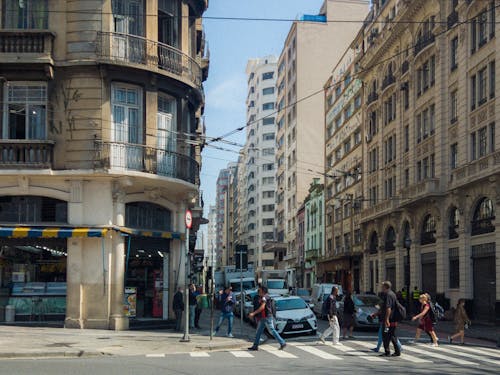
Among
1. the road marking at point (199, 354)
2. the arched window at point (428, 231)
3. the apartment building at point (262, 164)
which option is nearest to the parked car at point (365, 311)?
the road marking at point (199, 354)

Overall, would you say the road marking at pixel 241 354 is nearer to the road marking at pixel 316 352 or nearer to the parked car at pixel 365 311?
the road marking at pixel 316 352

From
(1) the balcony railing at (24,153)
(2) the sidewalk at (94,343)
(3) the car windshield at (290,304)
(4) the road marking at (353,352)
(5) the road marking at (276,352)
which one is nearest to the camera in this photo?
(4) the road marking at (353,352)

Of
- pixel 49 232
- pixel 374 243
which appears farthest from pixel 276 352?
pixel 374 243

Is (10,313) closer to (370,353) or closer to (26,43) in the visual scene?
(26,43)

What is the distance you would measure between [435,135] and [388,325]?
27.8 meters

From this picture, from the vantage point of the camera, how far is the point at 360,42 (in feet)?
211

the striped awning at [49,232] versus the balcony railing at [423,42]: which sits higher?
the balcony railing at [423,42]

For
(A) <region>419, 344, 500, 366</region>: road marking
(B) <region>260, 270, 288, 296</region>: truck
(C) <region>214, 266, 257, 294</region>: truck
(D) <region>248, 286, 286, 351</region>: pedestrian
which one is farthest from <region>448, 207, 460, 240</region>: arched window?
(D) <region>248, 286, 286, 351</region>: pedestrian

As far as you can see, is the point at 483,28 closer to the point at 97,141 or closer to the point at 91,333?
the point at 97,141

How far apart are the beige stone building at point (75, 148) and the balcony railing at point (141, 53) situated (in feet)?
0.13

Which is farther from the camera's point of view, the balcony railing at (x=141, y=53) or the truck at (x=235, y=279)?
the truck at (x=235, y=279)

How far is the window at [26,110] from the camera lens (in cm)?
2498

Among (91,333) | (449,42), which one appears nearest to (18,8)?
(91,333)

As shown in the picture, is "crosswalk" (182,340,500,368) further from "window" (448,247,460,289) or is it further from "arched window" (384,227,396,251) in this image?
"arched window" (384,227,396,251)
